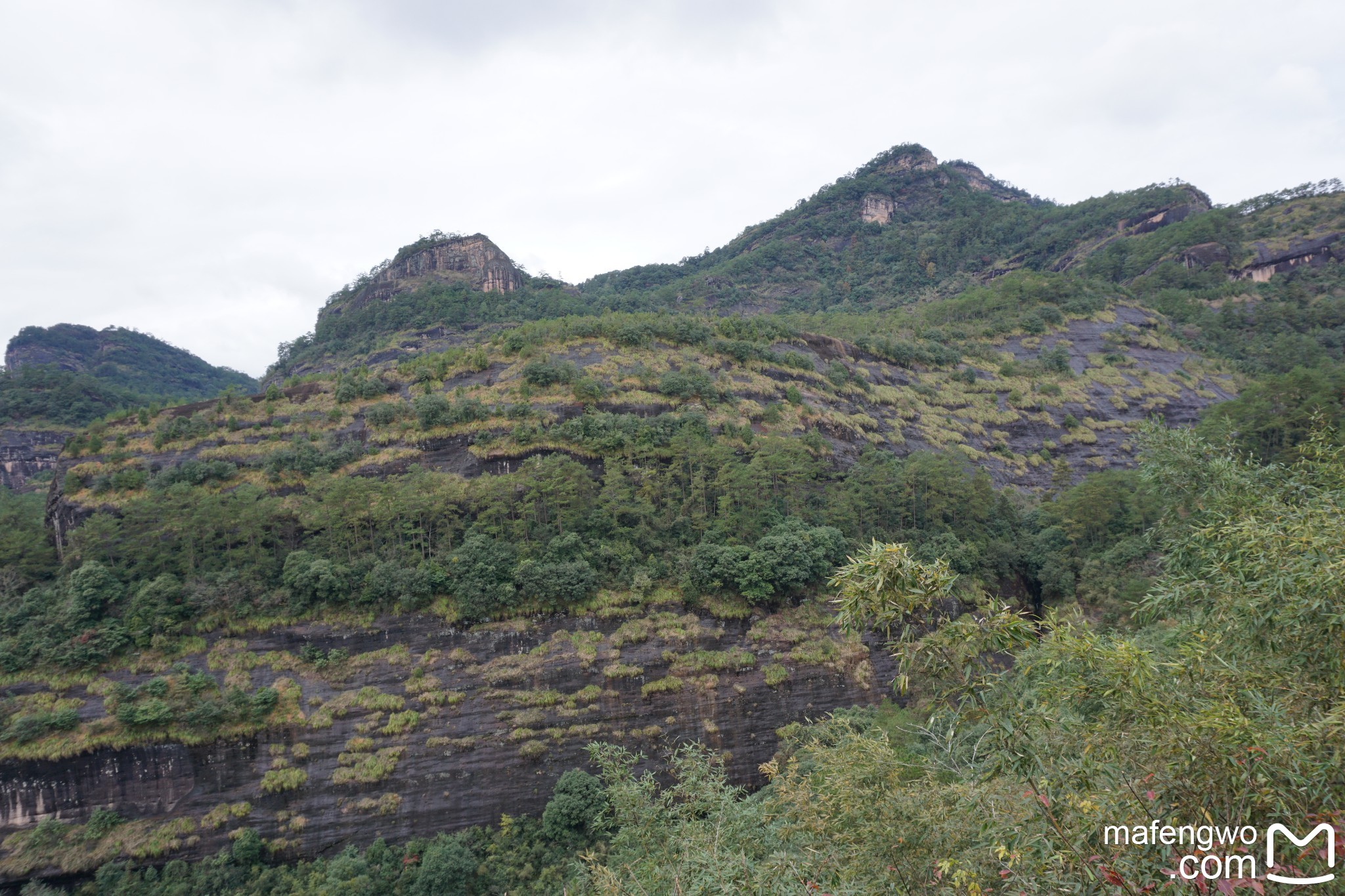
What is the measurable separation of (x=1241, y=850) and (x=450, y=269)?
88.1 metres

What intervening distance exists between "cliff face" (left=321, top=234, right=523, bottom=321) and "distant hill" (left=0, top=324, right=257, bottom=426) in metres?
22.0

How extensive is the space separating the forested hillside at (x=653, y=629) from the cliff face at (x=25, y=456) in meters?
11.5

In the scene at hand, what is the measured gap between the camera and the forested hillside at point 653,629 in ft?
15.5

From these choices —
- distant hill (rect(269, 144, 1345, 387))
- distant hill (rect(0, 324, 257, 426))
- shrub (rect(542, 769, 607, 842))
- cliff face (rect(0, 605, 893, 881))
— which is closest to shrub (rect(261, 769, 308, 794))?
cliff face (rect(0, 605, 893, 881))

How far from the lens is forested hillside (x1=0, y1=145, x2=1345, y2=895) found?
4.73m

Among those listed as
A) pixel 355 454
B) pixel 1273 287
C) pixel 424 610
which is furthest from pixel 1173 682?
pixel 1273 287

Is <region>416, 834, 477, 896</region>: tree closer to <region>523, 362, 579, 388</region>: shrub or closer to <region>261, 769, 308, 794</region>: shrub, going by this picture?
<region>261, 769, 308, 794</region>: shrub

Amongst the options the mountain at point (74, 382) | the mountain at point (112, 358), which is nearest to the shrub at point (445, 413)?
the mountain at point (74, 382)

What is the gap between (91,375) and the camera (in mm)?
69188

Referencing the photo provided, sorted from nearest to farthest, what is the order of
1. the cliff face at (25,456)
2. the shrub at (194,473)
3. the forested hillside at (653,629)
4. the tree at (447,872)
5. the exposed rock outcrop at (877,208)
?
the forested hillside at (653,629), the tree at (447,872), the shrub at (194,473), the cliff face at (25,456), the exposed rock outcrop at (877,208)

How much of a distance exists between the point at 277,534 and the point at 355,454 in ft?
17.7

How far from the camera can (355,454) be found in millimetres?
30109

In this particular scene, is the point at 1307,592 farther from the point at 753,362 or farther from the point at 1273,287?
the point at 1273,287

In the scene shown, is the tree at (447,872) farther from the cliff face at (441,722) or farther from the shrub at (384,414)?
the shrub at (384,414)
